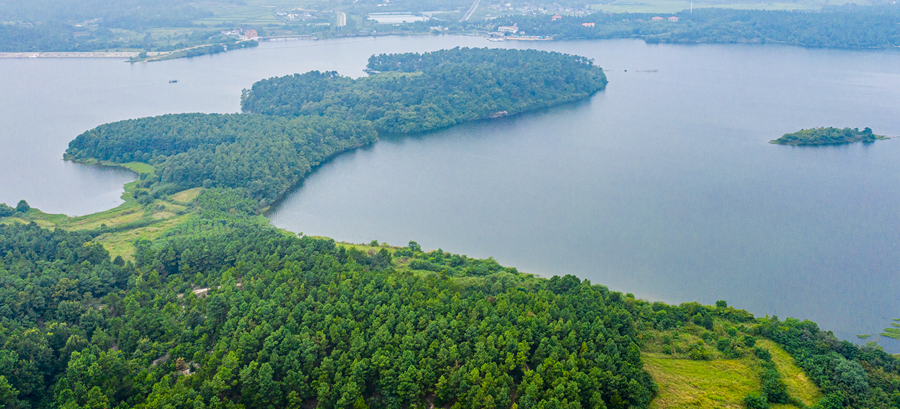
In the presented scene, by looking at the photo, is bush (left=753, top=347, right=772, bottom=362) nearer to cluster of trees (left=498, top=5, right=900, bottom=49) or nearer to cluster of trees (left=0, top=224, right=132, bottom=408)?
cluster of trees (left=0, top=224, right=132, bottom=408)

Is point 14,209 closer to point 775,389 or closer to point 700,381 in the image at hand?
point 700,381

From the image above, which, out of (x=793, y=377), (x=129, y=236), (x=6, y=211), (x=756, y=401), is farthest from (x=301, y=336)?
(x=6, y=211)

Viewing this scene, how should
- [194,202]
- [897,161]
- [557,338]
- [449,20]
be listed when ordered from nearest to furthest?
[557,338] < [194,202] < [897,161] < [449,20]

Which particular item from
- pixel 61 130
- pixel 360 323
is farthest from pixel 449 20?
pixel 360 323

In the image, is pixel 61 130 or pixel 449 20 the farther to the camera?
pixel 449 20

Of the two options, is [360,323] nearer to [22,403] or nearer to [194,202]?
[22,403]

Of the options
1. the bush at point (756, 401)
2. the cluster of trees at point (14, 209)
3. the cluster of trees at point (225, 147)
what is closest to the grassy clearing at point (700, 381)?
the bush at point (756, 401)

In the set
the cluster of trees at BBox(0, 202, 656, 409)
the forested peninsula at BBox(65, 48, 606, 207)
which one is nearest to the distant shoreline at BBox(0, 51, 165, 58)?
the forested peninsula at BBox(65, 48, 606, 207)
